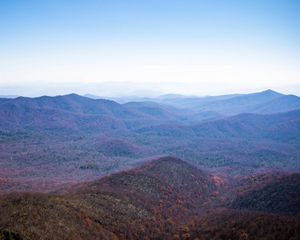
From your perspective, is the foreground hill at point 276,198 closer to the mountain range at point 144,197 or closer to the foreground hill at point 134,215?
the mountain range at point 144,197

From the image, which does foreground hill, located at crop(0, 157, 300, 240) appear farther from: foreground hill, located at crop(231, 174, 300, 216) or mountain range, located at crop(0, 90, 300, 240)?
foreground hill, located at crop(231, 174, 300, 216)

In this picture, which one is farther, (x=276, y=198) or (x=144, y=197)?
(x=144, y=197)

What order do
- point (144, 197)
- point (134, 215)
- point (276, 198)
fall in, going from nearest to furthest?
point (134, 215)
point (276, 198)
point (144, 197)

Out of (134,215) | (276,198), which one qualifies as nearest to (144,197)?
(134,215)

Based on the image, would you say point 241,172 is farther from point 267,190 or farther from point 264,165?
point 267,190

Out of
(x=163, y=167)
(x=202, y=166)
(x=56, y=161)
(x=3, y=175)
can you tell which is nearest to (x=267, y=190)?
(x=163, y=167)

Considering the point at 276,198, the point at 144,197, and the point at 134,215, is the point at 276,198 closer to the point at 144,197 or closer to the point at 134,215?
the point at 144,197

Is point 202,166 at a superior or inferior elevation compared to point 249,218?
inferior

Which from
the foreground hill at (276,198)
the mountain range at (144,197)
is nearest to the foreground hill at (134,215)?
the mountain range at (144,197)

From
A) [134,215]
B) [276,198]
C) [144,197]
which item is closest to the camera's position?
[134,215]
